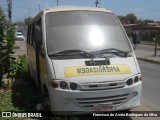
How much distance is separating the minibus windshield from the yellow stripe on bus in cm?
55

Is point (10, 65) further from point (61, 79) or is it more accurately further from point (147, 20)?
point (147, 20)

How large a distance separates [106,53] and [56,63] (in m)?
1.06

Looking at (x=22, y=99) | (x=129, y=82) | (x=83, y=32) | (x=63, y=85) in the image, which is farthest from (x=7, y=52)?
(x=129, y=82)

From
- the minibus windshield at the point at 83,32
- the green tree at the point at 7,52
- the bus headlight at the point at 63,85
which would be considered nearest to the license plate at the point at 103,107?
the bus headlight at the point at 63,85

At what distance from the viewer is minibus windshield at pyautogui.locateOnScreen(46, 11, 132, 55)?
6.91m

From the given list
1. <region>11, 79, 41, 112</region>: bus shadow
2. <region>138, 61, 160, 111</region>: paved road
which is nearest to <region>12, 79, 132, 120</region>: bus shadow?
<region>11, 79, 41, 112</region>: bus shadow

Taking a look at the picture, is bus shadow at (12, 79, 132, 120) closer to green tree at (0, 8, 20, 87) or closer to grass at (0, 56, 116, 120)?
grass at (0, 56, 116, 120)

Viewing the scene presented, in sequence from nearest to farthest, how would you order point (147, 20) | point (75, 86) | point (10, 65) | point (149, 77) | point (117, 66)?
point (75, 86) → point (117, 66) → point (10, 65) → point (149, 77) → point (147, 20)

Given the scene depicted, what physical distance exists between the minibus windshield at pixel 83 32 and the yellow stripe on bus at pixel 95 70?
1.81 ft

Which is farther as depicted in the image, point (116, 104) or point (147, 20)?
point (147, 20)

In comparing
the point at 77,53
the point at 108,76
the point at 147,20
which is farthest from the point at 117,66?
the point at 147,20

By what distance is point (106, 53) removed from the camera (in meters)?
6.84

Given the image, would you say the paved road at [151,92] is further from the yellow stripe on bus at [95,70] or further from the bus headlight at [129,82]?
the yellow stripe on bus at [95,70]

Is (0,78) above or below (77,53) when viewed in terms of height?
below
